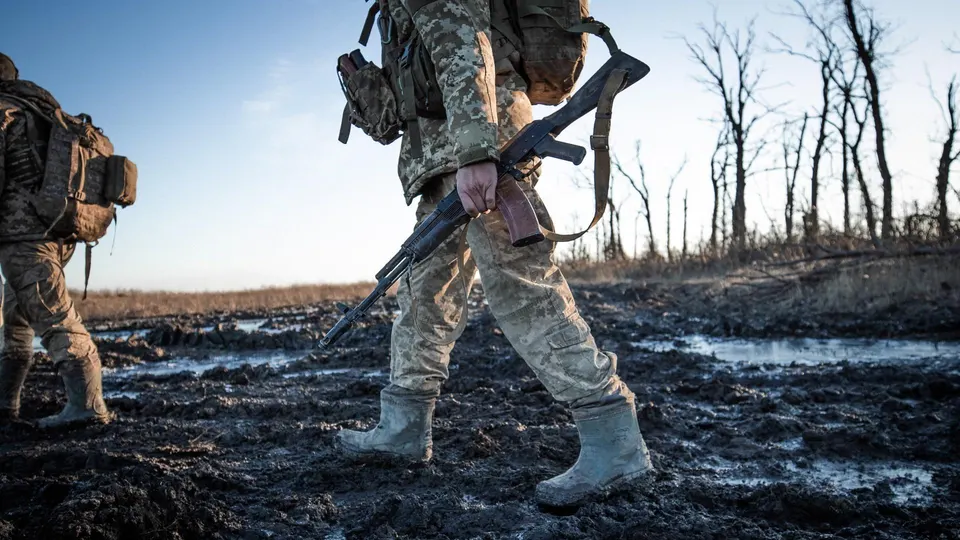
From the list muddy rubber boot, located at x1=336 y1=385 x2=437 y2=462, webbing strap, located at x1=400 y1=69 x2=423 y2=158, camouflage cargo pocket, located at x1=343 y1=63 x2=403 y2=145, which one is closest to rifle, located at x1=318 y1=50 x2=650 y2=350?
webbing strap, located at x1=400 y1=69 x2=423 y2=158

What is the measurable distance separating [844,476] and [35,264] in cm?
428

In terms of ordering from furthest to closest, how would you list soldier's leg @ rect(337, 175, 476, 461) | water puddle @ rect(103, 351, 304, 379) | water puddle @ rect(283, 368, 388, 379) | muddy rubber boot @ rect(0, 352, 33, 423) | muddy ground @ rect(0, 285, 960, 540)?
water puddle @ rect(103, 351, 304, 379), water puddle @ rect(283, 368, 388, 379), muddy rubber boot @ rect(0, 352, 33, 423), soldier's leg @ rect(337, 175, 476, 461), muddy ground @ rect(0, 285, 960, 540)

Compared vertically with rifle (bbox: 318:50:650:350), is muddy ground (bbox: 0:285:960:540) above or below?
below

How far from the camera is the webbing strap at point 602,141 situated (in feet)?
7.10

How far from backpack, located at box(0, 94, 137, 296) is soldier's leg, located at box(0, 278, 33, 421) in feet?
1.57

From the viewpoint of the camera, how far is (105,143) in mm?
4188

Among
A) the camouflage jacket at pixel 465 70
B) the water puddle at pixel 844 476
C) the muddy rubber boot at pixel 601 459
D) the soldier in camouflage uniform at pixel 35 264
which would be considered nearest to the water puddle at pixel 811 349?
the water puddle at pixel 844 476

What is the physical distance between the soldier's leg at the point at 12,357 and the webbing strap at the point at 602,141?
3.57 m

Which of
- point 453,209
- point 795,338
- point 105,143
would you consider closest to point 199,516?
point 453,209

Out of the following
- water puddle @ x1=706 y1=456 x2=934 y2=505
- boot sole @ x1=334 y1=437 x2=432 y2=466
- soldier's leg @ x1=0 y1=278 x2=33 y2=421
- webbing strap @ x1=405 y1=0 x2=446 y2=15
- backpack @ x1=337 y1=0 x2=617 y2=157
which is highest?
webbing strap @ x1=405 y1=0 x2=446 y2=15

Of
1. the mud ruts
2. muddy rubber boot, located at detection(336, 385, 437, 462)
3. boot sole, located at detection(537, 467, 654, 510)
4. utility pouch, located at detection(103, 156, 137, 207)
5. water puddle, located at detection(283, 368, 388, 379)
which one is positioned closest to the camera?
boot sole, located at detection(537, 467, 654, 510)

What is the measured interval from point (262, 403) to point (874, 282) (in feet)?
26.6

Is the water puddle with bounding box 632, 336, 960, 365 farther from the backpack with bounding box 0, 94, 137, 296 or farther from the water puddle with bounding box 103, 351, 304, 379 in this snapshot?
the backpack with bounding box 0, 94, 137, 296

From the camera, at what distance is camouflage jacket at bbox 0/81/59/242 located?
3.66 meters
